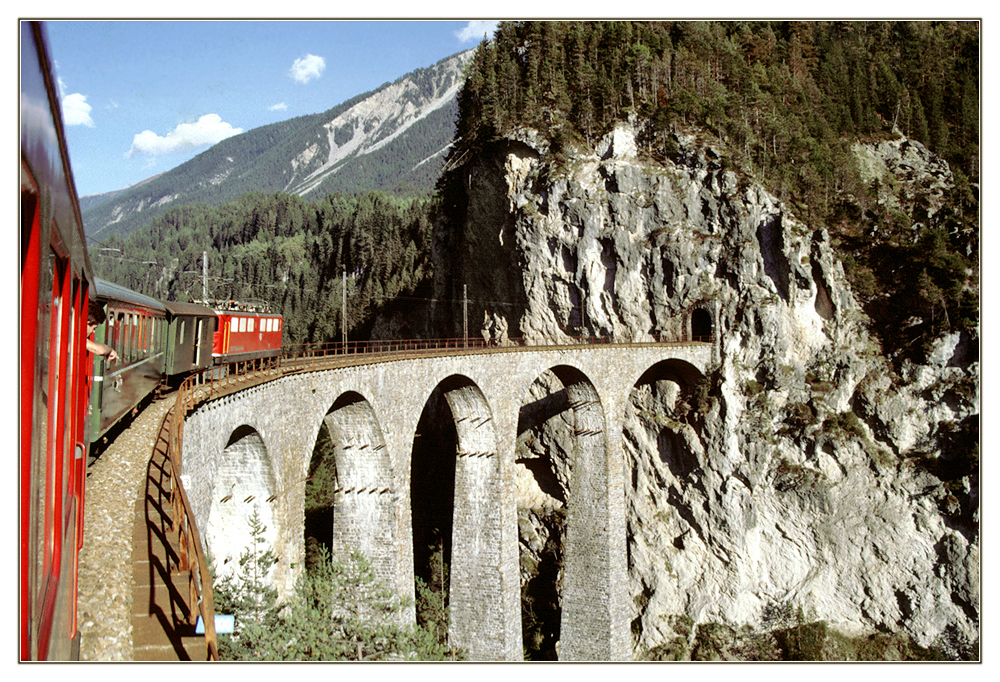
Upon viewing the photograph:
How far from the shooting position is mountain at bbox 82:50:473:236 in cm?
12281

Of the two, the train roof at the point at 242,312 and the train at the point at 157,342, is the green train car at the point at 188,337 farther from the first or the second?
the train roof at the point at 242,312

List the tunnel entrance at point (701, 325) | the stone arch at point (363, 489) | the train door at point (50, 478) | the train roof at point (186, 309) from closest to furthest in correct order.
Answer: the train door at point (50, 478) → the train roof at point (186, 309) → the stone arch at point (363, 489) → the tunnel entrance at point (701, 325)

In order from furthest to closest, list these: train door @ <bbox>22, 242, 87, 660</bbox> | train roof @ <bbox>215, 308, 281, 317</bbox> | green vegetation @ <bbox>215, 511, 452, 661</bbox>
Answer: train roof @ <bbox>215, 308, 281, 317</bbox>, green vegetation @ <bbox>215, 511, 452, 661</bbox>, train door @ <bbox>22, 242, 87, 660</bbox>

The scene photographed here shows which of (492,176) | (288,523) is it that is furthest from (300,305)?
(288,523)

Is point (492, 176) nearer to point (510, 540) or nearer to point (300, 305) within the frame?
point (510, 540)

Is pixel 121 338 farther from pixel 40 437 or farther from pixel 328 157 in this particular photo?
pixel 328 157

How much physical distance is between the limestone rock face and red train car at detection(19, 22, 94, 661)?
3118 cm

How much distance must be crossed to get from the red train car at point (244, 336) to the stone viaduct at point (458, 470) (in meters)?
3.27

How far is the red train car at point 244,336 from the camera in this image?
18.2 meters

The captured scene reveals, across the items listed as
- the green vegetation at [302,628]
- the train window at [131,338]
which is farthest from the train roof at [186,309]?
the green vegetation at [302,628]

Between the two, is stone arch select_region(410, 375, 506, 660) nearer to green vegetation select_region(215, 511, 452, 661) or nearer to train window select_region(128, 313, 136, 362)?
green vegetation select_region(215, 511, 452, 661)

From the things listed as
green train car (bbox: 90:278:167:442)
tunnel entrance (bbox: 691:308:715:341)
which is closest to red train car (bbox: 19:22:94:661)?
green train car (bbox: 90:278:167:442)

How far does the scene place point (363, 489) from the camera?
18.7 m

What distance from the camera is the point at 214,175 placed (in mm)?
128750
